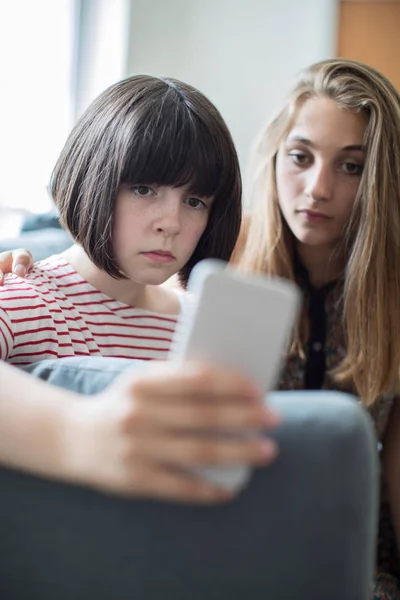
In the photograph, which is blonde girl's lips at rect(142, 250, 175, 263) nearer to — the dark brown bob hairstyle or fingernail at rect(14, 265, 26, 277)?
the dark brown bob hairstyle

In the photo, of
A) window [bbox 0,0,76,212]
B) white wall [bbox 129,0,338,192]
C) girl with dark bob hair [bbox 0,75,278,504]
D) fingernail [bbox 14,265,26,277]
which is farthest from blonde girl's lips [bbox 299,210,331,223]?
white wall [bbox 129,0,338,192]

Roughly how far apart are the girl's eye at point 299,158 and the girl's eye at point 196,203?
0.38m

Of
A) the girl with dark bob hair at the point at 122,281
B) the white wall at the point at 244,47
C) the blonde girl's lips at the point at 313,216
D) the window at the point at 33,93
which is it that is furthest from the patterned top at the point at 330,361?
the white wall at the point at 244,47

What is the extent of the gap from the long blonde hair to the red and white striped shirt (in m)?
0.31

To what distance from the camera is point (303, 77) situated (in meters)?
1.33

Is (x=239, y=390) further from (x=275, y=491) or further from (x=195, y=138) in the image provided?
(x=195, y=138)

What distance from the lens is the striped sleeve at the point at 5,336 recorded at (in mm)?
794

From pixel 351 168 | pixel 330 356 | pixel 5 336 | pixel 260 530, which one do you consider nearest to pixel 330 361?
pixel 330 356

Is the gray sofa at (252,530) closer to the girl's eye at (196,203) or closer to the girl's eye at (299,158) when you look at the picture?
the girl's eye at (196,203)

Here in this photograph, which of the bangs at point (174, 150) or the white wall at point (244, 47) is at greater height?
the white wall at point (244, 47)

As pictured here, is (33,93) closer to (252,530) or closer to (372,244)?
(372,244)

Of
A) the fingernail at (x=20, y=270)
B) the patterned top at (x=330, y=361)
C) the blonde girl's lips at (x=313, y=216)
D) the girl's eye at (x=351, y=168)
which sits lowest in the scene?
the patterned top at (x=330, y=361)

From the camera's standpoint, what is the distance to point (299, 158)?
1285 millimetres

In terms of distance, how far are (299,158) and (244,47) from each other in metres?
1.60
